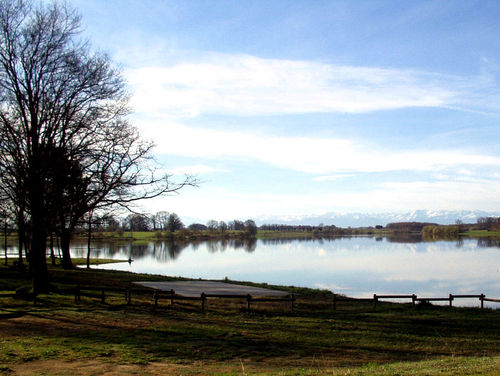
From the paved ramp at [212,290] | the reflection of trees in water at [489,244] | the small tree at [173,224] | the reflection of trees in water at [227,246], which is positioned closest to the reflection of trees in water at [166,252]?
the reflection of trees in water at [227,246]

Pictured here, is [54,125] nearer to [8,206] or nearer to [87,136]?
[87,136]

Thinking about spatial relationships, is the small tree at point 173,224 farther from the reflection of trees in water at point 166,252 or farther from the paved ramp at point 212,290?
the paved ramp at point 212,290

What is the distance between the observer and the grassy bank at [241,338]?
10.6 m

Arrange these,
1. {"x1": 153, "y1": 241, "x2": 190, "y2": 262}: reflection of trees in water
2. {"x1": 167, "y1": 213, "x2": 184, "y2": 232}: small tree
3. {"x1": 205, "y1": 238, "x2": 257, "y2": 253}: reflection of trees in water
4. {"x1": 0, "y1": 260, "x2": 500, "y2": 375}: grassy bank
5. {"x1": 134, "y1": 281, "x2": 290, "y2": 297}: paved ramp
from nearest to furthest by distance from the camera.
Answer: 1. {"x1": 0, "y1": 260, "x2": 500, "y2": 375}: grassy bank
2. {"x1": 134, "y1": 281, "x2": 290, "y2": 297}: paved ramp
3. {"x1": 153, "y1": 241, "x2": 190, "y2": 262}: reflection of trees in water
4. {"x1": 205, "y1": 238, "x2": 257, "y2": 253}: reflection of trees in water
5. {"x1": 167, "y1": 213, "x2": 184, "y2": 232}: small tree

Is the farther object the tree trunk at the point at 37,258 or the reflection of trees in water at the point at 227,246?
the reflection of trees in water at the point at 227,246

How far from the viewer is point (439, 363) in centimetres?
1095

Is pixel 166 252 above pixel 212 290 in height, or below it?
below

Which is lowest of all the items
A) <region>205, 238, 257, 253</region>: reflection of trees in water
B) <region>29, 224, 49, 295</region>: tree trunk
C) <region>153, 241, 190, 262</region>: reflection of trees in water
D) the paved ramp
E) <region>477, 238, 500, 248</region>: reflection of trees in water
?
<region>205, 238, 257, 253</region>: reflection of trees in water

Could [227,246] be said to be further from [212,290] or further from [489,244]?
[212,290]

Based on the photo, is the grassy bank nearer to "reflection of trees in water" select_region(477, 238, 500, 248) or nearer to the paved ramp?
the paved ramp

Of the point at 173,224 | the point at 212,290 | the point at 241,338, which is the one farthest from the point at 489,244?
the point at 241,338

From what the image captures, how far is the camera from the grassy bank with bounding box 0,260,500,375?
1064 centimetres

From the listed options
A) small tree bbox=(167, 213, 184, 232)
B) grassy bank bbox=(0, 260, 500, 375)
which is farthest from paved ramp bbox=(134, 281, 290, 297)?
small tree bbox=(167, 213, 184, 232)

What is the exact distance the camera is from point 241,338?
14.5 meters
